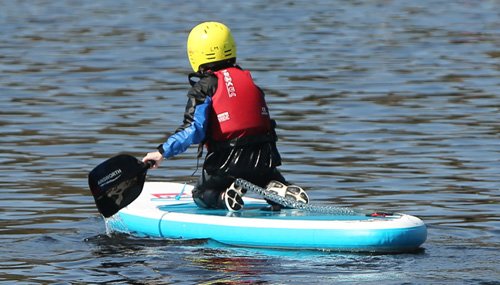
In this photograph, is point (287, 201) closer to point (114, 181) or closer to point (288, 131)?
point (114, 181)

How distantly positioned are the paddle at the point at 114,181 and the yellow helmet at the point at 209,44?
82 centimetres

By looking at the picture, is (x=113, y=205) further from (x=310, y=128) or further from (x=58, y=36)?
(x=58, y=36)

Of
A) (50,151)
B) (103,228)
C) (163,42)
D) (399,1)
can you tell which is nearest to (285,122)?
(50,151)

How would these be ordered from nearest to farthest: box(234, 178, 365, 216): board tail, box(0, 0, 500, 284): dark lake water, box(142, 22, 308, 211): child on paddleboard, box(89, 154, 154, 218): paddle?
box(0, 0, 500, 284): dark lake water, box(234, 178, 365, 216): board tail, box(142, 22, 308, 211): child on paddleboard, box(89, 154, 154, 218): paddle

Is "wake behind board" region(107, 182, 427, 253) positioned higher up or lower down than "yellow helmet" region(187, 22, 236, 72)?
lower down

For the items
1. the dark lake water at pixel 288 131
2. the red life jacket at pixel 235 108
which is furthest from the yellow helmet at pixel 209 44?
the dark lake water at pixel 288 131

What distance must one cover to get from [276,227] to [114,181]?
1296mm

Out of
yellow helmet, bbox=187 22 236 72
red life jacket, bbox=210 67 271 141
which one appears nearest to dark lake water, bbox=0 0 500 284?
red life jacket, bbox=210 67 271 141

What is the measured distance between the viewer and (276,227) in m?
9.10

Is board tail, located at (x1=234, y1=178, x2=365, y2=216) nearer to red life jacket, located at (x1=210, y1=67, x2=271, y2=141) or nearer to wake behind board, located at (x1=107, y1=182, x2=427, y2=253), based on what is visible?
wake behind board, located at (x1=107, y1=182, x2=427, y2=253)

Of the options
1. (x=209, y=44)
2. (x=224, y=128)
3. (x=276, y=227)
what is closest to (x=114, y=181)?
(x=224, y=128)

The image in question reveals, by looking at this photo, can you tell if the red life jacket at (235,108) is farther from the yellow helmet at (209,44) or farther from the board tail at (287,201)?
the board tail at (287,201)

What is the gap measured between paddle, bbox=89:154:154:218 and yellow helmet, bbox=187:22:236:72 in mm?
825

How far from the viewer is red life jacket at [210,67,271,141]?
31.3 feet
